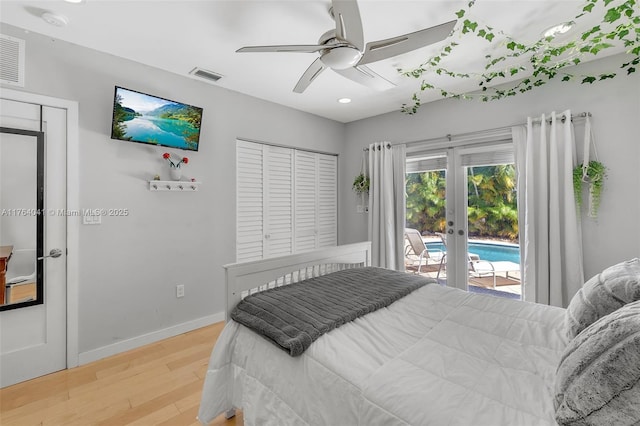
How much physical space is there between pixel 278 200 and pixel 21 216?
232cm

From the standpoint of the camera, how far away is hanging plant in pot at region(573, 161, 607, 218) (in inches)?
96.1

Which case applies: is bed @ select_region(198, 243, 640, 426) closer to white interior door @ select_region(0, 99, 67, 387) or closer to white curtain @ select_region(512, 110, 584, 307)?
white curtain @ select_region(512, 110, 584, 307)

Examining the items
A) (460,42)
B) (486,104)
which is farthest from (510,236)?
(460,42)

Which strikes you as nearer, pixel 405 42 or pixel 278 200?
pixel 405 42

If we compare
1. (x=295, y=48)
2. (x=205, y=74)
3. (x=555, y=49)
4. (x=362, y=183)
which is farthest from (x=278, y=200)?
(x=555, y=49)

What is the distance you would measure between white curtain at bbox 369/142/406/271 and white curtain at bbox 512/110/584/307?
4.23 feet

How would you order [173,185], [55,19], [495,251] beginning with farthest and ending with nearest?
1. [495,251]
2. [173,185]
3. [55,19]

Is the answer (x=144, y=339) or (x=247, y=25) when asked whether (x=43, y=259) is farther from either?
(x=247, y=25)

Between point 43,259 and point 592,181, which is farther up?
point 592,181

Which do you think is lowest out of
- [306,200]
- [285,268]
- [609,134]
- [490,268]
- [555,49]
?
[490,268]

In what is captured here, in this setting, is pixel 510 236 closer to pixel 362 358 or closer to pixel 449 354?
pixel 449 354

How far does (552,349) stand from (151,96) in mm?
3200

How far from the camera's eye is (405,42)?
1560 mm

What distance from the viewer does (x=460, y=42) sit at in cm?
222
